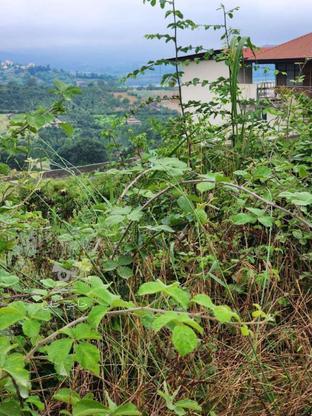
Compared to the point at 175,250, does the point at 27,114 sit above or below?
above

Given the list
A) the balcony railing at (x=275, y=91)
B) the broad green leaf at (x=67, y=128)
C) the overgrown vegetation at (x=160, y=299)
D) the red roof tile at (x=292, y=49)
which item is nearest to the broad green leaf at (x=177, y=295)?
the overgrown vegetation at (x=160, y=299)

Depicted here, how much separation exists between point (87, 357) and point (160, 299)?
383mm

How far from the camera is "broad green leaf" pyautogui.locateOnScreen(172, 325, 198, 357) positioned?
765 mm

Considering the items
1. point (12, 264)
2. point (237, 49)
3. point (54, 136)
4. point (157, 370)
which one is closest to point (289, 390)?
point (157, 370)

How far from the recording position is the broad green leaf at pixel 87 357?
0.80 metres

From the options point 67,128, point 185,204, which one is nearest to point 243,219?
point 185,204

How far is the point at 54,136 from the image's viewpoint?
1820 millimetres

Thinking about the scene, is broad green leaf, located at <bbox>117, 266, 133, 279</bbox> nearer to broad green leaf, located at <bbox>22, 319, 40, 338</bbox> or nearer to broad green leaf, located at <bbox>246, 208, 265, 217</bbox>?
broad green leaf, located at <bbox>246, 208, 265, 217</bbox>

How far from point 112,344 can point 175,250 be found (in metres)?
0.45

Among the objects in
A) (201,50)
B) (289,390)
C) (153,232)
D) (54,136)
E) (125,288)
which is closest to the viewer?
(289,390)

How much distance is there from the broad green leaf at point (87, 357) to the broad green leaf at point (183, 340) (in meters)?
0.13

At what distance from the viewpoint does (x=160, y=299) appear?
3.84ft

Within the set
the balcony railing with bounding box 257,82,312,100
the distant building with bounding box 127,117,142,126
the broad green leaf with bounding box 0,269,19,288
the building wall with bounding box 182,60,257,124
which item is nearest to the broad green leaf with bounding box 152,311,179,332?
the broad green leaf with bounding box 0,269,19,288

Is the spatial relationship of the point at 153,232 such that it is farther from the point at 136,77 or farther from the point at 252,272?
the point at 136,77
